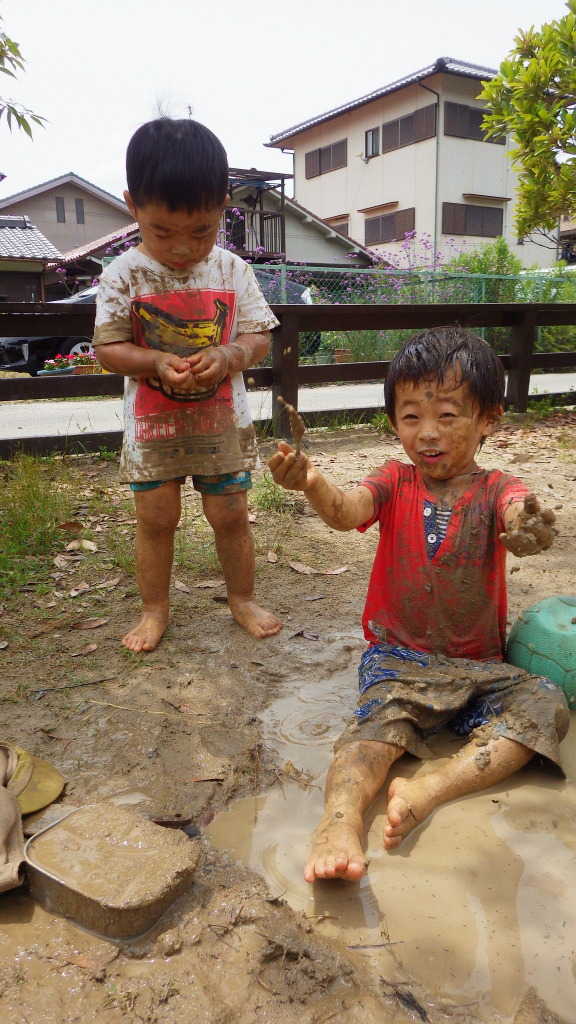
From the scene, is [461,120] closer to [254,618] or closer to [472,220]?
[472,220]

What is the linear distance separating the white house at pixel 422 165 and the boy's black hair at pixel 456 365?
65.3 feet

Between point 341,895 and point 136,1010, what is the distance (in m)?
0.45

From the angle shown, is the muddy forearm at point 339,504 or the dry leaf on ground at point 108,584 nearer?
the muddy forearm at point 339,504

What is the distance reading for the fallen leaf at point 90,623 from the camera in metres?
2.71

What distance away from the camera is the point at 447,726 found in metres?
2.05

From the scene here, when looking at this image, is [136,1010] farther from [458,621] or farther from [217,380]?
[217,380]

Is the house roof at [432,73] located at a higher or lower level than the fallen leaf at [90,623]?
higher

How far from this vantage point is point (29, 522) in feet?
11.6

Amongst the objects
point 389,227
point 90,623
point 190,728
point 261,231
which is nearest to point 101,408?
point 90,623

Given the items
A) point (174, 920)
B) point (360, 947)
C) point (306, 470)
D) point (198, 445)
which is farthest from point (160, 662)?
point (360, 947)

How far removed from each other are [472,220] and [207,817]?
24709 mm

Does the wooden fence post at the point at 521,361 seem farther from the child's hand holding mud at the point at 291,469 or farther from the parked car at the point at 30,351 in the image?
the parked car at the point at 30,351

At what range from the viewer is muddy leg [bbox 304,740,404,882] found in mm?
1386

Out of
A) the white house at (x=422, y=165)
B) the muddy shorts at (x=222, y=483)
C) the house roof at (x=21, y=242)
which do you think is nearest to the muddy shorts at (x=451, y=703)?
the muddy shorts at (x=222, y=483)
